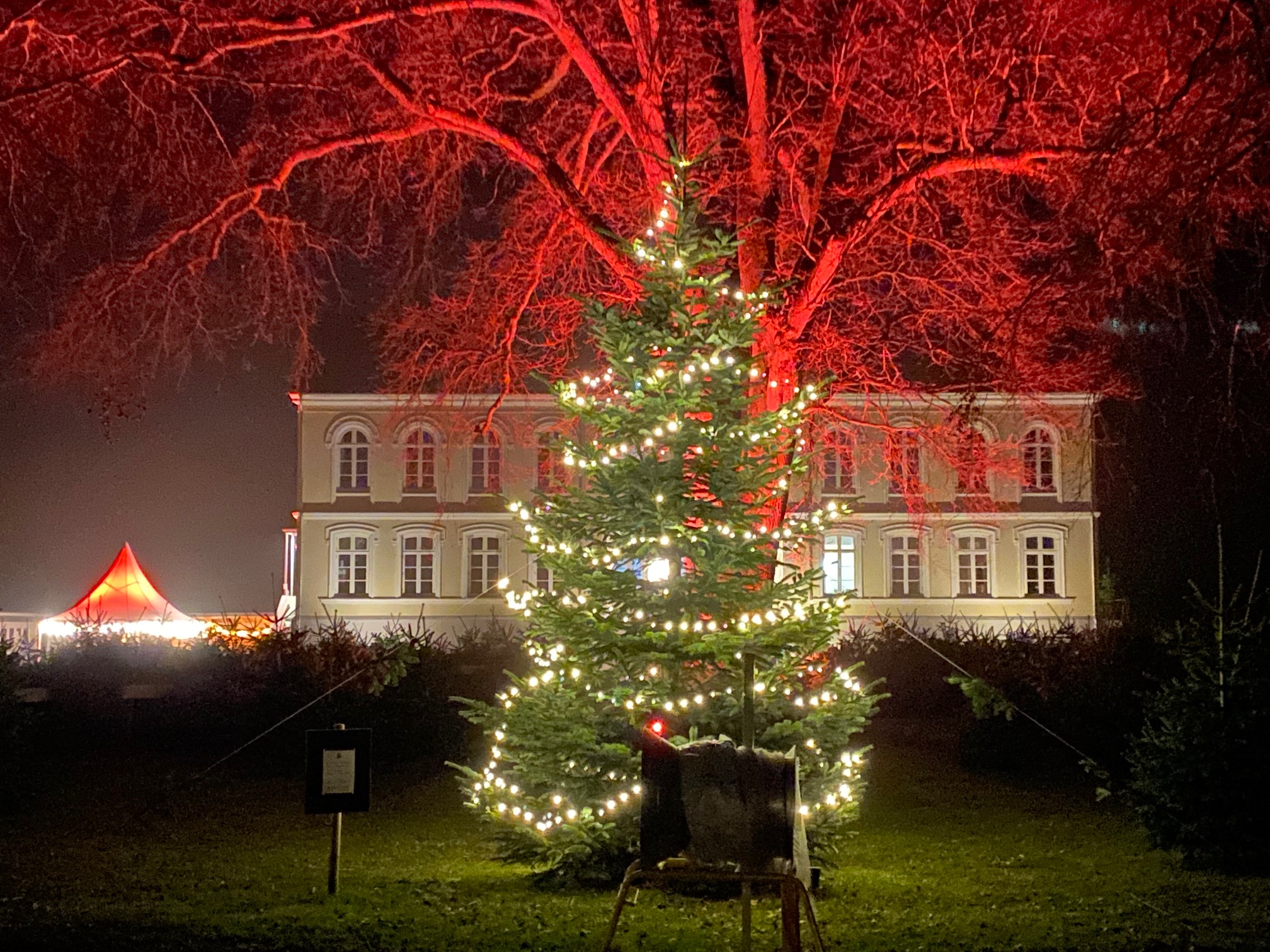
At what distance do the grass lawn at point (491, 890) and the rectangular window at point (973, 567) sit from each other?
1221 inches

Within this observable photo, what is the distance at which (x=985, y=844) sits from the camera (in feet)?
46.9

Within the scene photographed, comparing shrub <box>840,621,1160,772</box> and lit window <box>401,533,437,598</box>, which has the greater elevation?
lit window <box>401,533,437,598</box>

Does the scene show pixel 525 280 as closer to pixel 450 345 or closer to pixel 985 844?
pixel 450 345

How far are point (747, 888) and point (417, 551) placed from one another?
41.4 m

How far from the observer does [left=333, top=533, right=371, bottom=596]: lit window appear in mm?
48750

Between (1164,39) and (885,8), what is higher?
(885,8)

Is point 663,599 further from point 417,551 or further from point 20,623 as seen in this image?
point 417,551

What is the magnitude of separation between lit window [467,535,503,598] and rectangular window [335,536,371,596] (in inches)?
136

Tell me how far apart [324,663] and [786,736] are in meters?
12.5

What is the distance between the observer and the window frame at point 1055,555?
48.0m

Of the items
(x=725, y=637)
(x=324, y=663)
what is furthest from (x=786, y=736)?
(x=324, y=663)

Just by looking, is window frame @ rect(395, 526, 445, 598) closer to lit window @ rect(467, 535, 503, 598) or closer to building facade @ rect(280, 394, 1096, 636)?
building facade @ rect(280, 394, 1096, 636)

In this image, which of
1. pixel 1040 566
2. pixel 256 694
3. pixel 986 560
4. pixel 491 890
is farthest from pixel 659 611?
pixel 1040 566

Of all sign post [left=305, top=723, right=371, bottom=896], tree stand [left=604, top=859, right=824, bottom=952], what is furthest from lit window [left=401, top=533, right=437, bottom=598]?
tree stand [left=604, top=859, right=824, bottom=952]
